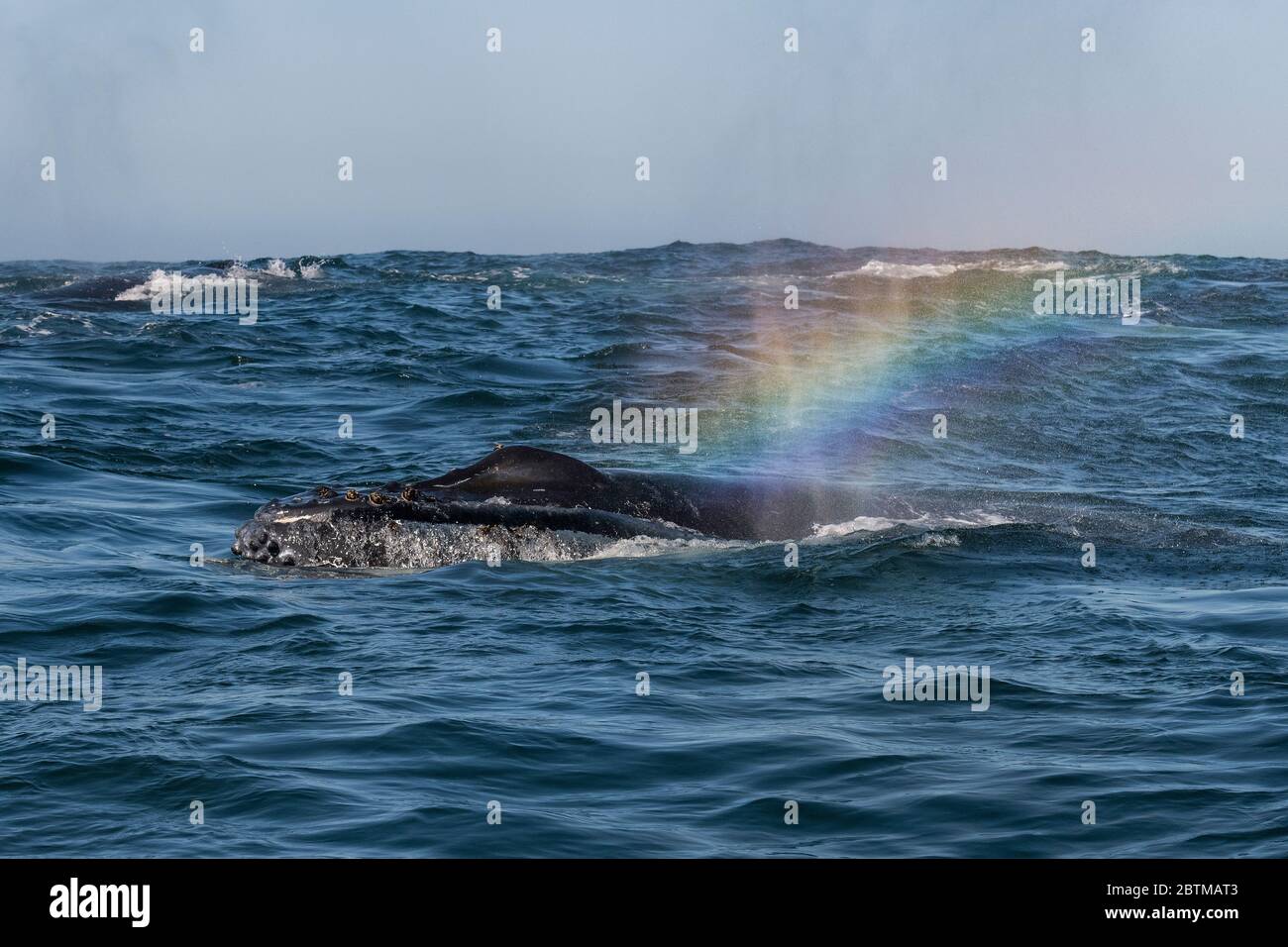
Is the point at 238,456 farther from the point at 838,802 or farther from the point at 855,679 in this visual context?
the point at 838,802

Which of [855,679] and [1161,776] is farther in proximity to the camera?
[855,679]

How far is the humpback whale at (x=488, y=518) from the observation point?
567 inches

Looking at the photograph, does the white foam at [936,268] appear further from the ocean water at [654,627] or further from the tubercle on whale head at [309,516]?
the tubercle on whale head at [309,516]

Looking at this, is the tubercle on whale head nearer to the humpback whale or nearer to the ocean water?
the humpback whale

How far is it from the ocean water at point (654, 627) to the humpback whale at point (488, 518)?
0.34 meters

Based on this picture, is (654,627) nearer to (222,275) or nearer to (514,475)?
(514,475)

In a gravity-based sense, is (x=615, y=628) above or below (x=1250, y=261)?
below

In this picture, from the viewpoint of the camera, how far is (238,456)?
841 inches

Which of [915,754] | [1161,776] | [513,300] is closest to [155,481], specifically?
[915,754]

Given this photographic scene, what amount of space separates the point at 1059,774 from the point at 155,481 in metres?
14.2

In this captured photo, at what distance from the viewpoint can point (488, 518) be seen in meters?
14.6

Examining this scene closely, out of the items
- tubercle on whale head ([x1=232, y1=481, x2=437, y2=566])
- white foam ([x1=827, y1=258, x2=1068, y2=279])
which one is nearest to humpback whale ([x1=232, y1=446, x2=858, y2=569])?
tubercle on whale head ([x1=232, y1=481, x2=437, y2=566])
